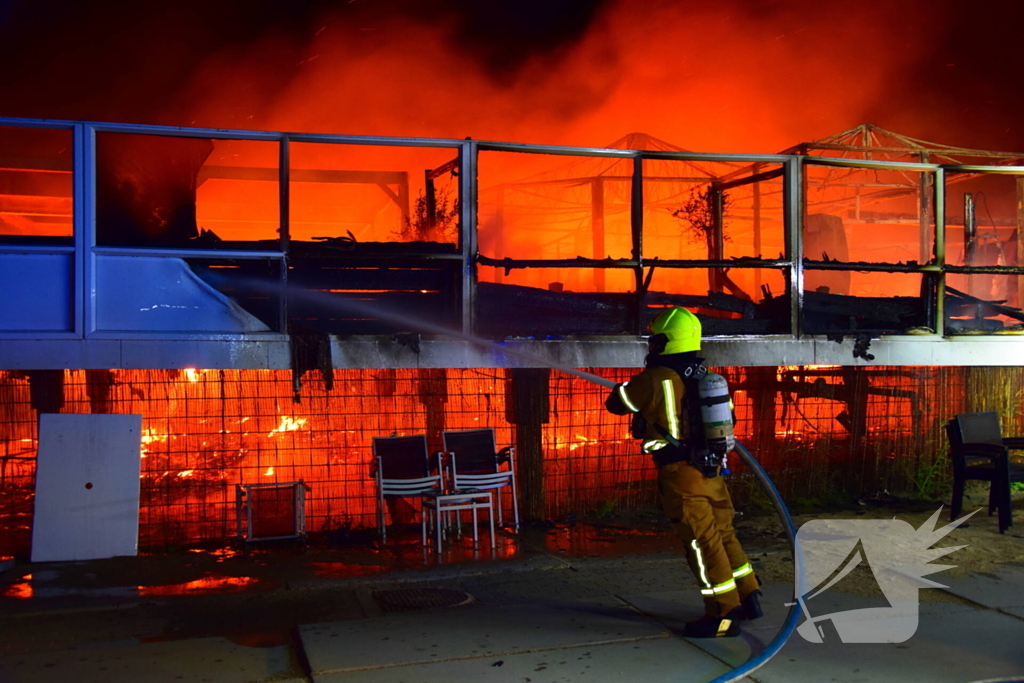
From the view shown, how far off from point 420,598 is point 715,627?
7.04 feet

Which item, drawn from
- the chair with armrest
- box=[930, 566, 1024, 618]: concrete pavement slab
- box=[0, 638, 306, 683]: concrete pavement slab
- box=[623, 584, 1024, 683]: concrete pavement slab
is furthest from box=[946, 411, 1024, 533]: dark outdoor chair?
box=[0, 638, 306, 683]: concrete pavement slab

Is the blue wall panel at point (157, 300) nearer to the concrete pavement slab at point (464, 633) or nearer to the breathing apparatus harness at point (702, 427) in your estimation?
the concrete pavement slab at point (464, 633)

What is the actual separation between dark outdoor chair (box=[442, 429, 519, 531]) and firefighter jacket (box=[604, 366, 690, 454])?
10.2 ft

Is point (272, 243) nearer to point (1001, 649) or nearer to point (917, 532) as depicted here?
point (1001, 649)

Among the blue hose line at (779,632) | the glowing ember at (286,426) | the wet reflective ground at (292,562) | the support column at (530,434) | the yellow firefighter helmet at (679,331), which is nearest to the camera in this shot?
the blue hose line at (779,632)

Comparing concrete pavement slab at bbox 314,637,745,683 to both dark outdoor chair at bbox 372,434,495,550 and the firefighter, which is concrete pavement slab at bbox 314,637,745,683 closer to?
the firefighter

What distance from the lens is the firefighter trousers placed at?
15.8ft

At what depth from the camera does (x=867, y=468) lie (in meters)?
9.82

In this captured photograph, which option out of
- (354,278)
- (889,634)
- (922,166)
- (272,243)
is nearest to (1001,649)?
(889,634)

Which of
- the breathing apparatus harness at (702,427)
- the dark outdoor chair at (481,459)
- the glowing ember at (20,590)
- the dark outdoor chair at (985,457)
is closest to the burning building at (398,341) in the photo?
the dark outdoor chair at (481,459)

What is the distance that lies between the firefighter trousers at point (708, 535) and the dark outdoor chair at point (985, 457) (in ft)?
13.5

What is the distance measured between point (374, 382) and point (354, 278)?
2.02 metres

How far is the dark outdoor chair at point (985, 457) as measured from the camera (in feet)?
25.5

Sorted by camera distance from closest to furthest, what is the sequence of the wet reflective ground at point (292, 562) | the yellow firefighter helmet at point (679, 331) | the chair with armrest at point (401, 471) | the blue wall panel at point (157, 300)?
the yellow firefighter helmet at point (679, 331), the blue wall panel at point (157, 300), the wet reflective ground at point (292, 562), the chair with armrest at point (401, 471)
